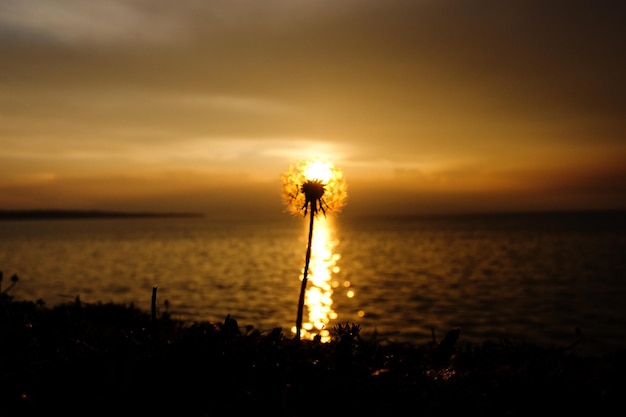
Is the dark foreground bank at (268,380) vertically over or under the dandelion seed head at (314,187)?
under

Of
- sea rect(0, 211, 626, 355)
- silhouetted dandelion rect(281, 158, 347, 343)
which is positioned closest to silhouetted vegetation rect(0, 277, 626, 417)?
silhouetted dandelion rect(281, 158, 347, 343)

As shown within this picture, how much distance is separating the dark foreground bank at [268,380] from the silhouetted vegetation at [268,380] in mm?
12

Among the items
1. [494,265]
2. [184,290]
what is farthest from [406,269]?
[184,290]

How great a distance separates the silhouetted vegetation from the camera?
5.86 m

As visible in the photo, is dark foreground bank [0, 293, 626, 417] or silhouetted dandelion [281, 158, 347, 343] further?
silhouetted dandelion [281, 158, 347, 343]

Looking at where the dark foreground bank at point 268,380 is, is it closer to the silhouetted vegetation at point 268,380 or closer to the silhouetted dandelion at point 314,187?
the silhouetted vegetation at point 268,380

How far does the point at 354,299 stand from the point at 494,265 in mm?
44810

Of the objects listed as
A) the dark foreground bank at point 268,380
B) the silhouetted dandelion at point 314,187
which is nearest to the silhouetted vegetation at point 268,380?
the dark foreground bank at point 268,380

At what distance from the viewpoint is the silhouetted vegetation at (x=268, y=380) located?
19.2 ft

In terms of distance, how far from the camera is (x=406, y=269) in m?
83.0

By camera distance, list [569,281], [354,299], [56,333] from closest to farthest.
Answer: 1. [56,333]
2. [354,299]
3. [569,281]

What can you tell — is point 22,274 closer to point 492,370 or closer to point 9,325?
point 9,325

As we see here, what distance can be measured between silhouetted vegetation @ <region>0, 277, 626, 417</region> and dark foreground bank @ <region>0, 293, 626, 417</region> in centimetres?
1

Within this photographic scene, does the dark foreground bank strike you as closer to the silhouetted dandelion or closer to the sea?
the silhouetted dandelion
